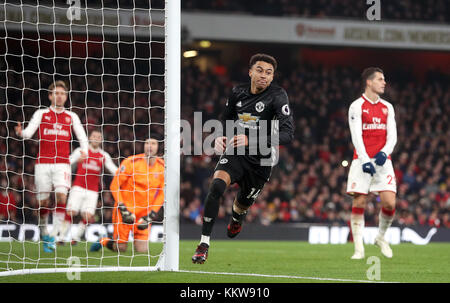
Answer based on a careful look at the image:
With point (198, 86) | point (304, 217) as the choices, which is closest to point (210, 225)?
point (304, 217)

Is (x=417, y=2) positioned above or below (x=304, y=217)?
above

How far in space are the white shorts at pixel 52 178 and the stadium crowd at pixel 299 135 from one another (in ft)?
17.7

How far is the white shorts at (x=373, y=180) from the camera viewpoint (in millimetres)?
8883

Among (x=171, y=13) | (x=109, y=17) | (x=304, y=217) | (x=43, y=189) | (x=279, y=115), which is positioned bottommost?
(x=304, y=217)

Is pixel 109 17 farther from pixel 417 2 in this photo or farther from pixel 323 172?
pixel 417 2

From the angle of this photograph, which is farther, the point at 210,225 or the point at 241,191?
the point at 241,191

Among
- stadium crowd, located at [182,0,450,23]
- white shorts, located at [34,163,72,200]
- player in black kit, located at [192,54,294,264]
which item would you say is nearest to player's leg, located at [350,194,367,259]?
player in black kit, located at [192,54,294,264]

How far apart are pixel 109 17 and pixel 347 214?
26.4 feet

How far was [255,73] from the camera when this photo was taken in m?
7.07

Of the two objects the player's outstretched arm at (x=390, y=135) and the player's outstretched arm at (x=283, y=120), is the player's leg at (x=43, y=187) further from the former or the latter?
the player's outstretched arm at (x=390, y=135)

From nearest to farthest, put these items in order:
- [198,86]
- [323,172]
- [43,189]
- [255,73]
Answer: [255,73] → [43,189] → [323,172] → [198,86]

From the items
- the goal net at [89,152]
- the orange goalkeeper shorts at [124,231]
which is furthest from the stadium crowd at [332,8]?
the orange goalkeeper shorts at [124,231]

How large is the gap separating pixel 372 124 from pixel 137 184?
3.22m
